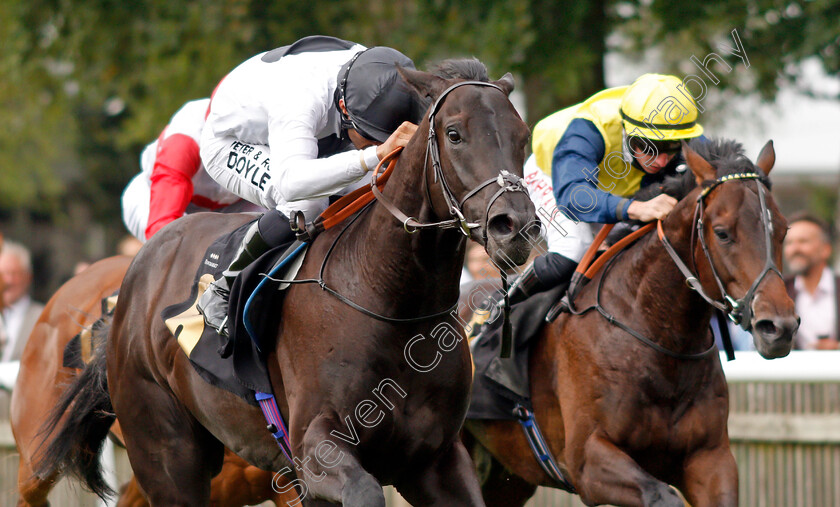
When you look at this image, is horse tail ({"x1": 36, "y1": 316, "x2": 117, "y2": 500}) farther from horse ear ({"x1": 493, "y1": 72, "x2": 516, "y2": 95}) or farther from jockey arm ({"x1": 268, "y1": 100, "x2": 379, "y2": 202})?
horse ear ({"x1": 493, "y1": 72, "x2": 516, "y2": 95})

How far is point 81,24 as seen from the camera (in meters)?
11.6

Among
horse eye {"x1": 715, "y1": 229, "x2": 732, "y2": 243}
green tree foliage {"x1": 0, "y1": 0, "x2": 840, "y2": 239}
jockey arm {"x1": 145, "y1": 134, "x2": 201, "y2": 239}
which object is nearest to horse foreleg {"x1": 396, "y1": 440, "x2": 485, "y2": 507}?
horse eye {"x1": 715, "y1": 229, "x2": 732, "y2": 243}

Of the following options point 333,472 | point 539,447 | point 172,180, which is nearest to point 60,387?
point 172,180

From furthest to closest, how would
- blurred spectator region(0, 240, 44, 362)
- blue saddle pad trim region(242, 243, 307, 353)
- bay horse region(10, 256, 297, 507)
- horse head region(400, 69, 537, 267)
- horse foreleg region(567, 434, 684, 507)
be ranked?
blurred spectator region(0, 240, 44, 362)
bay horse region(10, 256, 297, 507)
horse foreleg region(567, 434, 684, 507)
blue saddle pad trim region(242, 243, 307, 353)
horse head region(400, 69, 537, 267)

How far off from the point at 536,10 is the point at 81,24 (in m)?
5.10

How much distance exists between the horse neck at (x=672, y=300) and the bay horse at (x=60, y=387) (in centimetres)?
198

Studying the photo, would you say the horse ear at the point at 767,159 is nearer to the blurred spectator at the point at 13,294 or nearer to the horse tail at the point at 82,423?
the horse tail at the point at 82,423

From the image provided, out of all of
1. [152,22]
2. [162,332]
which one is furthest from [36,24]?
[162,332]

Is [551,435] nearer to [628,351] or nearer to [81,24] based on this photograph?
[628,351]

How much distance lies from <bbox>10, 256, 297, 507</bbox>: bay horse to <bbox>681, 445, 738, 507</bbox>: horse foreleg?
6.47 ft

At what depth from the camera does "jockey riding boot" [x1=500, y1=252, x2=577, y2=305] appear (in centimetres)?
481

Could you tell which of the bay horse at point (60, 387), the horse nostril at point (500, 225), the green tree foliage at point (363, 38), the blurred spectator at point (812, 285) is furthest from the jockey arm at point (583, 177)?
the green tree foliage at point (363, 38)

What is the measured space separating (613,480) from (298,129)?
5.91 feet

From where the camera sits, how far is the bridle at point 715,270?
3699 mm
